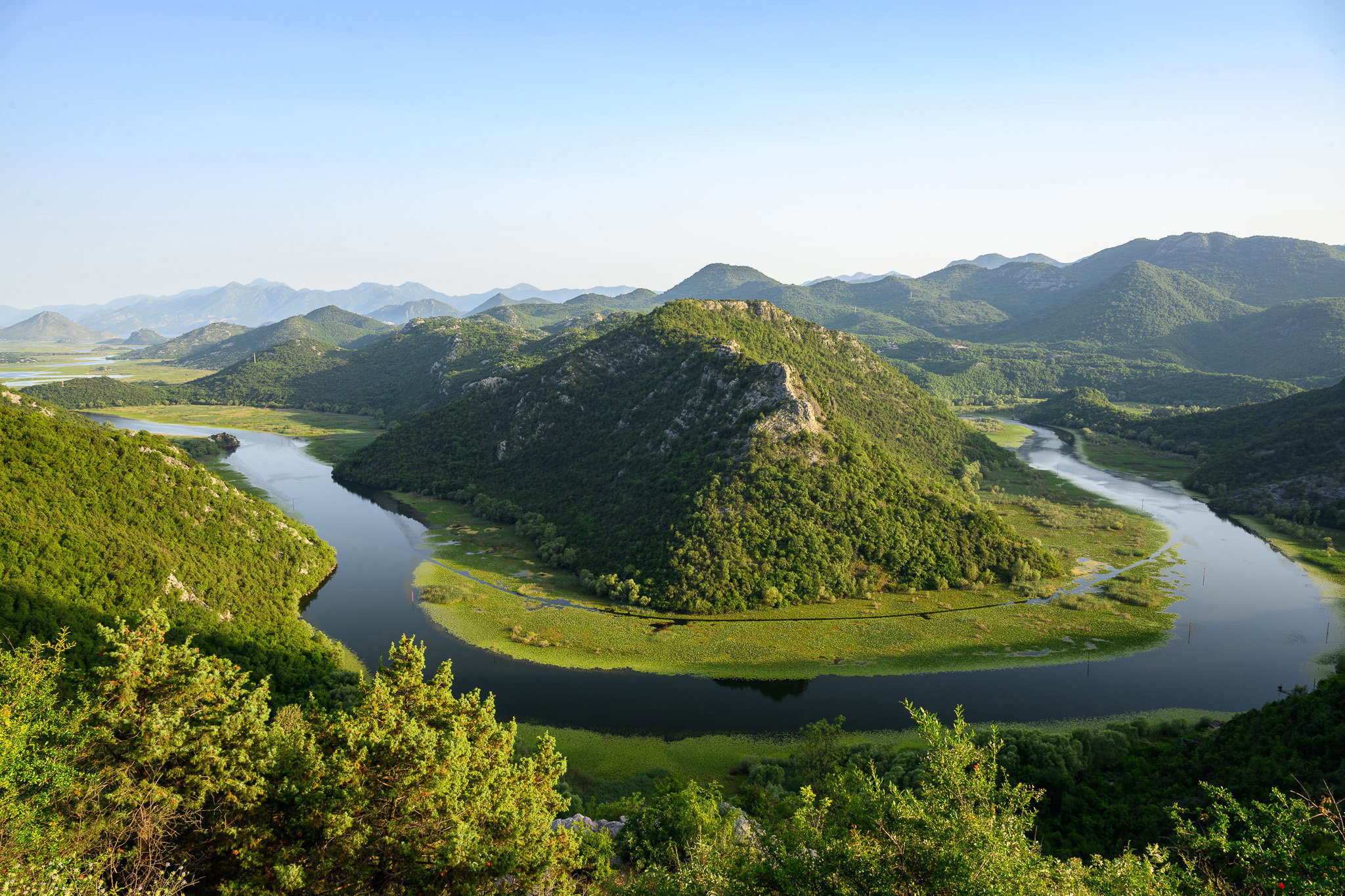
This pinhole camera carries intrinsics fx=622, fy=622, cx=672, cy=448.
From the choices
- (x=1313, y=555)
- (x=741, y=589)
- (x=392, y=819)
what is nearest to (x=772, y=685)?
(x=741, y=589)

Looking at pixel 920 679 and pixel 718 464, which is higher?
pixel 718 464

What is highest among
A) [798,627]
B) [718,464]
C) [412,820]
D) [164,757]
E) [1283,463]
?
[718,464]

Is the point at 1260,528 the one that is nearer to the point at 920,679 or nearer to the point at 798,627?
the point at 920,679

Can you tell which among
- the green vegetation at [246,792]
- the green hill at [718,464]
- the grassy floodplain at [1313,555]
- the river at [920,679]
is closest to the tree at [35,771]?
the green vegetation at [246,792]

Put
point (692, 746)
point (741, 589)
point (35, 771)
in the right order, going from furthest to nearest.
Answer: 1. point (741, 589)
2. point (692, 746)
3. point (35, 771)

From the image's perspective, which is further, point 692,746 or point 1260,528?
point 1260,528

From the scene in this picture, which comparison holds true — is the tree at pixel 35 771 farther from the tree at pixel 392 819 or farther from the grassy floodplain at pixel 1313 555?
the grassy floodplain at pixel 1313 555

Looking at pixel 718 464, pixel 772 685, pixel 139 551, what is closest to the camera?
pixel 139 551

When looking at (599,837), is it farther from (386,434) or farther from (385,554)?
(386,434)

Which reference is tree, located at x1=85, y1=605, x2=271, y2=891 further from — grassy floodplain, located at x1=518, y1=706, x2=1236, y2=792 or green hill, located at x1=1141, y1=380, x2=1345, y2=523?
green hill, located at x1=1141, y1=380, x2=1345, y2=523
